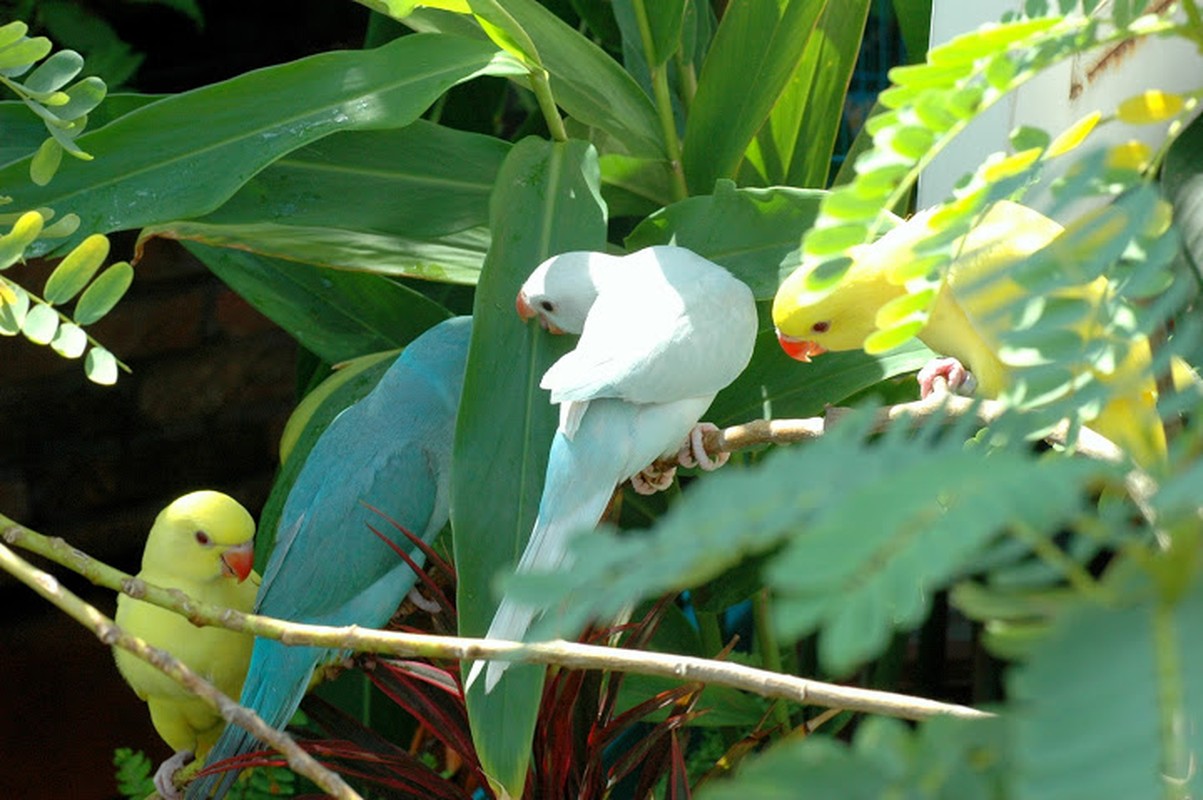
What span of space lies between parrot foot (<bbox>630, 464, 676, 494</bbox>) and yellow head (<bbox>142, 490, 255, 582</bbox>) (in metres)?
0.28

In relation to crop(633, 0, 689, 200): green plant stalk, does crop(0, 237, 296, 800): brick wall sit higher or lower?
lower

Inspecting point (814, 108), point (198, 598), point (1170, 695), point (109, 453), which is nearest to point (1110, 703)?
point (1170, 695)

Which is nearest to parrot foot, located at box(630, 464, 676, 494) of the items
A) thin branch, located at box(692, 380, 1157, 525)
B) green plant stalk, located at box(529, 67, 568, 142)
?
thin branch, located at box(692, 380, 1157, 525)

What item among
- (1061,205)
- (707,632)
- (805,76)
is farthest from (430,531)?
(1061,205)

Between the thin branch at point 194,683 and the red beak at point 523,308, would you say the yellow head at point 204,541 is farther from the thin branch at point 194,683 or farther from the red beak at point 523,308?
the thin branch at point 194,683

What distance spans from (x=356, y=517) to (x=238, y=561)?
0.11 metres

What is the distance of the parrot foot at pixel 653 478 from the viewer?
0.88 m

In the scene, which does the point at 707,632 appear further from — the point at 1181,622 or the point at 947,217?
the point at 1181,622

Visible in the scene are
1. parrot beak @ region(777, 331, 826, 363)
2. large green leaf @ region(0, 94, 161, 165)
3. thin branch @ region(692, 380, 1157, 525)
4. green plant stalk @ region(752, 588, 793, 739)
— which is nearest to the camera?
thin branch @ region(692, 380, 1157, 525)

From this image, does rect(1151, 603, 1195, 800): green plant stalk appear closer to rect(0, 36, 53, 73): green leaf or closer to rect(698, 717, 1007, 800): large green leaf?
rect(698, 717, 1007, 800): large green leaf

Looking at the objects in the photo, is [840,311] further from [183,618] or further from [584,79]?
[183,618]

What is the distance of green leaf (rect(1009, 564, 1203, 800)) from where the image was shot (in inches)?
7.6

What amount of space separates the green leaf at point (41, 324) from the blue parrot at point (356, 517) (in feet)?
0.94

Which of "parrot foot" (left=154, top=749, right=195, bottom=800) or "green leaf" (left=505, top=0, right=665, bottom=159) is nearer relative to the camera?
"parrot foot" (left=154, top=749, right=195, bottom=800)
